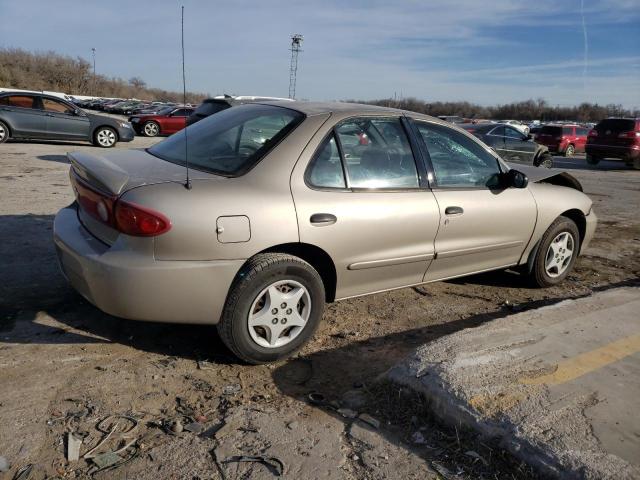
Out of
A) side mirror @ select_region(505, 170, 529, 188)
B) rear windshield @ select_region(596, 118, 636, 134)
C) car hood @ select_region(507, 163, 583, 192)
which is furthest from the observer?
rear windshield @ select_region(596, 118, 636, 134)

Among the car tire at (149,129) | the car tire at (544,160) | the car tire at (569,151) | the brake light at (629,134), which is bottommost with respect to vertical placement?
the car tire at (149,129)

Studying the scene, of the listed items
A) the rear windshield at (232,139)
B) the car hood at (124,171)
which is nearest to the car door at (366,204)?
the rear windshield at (232,139)

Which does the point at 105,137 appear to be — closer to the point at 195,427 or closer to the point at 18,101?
the point at 18,101

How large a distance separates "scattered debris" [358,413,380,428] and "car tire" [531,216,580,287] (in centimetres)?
283

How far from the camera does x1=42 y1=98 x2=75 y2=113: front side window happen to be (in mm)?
14875

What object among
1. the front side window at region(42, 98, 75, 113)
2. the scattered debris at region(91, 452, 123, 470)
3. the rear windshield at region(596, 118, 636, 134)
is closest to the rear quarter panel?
the scattered debris at region(91, 452, 123, 470)

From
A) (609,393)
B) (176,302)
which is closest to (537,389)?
(609,393)

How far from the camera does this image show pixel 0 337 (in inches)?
136

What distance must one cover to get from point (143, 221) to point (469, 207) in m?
2.44

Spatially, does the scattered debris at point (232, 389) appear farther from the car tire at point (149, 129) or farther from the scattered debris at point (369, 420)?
the car tire at point (149, 129)

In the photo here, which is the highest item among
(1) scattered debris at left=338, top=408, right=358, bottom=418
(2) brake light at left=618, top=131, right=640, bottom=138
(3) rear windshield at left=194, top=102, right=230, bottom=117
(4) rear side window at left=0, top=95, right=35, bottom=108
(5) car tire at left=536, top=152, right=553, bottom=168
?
(3) rear windshield at left=194, top=102, right=230, bottom=117

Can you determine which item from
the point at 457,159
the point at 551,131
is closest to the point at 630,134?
the point at 551,131

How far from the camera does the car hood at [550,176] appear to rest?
4.93 meters

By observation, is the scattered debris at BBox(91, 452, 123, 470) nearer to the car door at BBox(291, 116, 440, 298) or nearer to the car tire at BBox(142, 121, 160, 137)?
the car door at BBox(291, 116, 440, 298)
